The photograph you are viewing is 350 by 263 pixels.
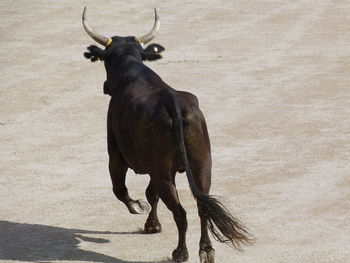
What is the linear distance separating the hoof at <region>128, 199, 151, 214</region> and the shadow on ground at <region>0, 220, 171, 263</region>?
18.7 inches

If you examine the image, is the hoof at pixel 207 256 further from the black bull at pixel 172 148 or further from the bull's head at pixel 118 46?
the bull's head at pixel 118 46

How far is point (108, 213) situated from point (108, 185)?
128 centimetres

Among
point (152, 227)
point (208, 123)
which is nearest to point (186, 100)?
point (152, 227)

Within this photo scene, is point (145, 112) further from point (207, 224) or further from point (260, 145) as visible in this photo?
point (260, 145)

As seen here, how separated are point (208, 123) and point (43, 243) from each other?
20.8ft

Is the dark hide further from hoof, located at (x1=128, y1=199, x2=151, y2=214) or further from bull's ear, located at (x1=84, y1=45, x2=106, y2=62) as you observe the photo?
bull's ear, located at (x1=84, y1=45, x2=106, y2=62)

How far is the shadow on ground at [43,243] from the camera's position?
1113 cm

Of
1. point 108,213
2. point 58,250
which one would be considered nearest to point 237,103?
point 108,213

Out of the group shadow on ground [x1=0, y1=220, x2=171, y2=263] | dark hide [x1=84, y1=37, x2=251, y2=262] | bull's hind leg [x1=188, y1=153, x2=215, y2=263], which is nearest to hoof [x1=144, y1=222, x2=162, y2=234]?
shadow on ground [x1=0, y1=220, x2=171, y2=263]

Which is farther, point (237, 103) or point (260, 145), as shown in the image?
point (237, 103)

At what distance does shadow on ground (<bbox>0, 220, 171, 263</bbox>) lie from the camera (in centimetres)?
1113

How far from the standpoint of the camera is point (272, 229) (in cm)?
1203

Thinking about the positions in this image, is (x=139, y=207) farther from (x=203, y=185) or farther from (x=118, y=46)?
(x=118, y=46)

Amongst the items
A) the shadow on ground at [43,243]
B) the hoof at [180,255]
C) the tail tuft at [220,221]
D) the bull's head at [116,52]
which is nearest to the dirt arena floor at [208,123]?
the shadow on ground at [43,243]
